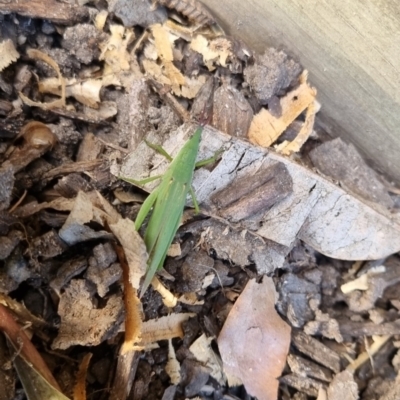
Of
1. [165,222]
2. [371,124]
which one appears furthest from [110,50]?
[371,124]

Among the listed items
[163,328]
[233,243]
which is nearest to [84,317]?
[163,328]

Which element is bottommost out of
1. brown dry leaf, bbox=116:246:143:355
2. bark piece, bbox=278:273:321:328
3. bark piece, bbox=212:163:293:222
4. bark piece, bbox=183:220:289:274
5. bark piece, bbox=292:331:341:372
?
brown dry leaf, bbox=116:246:143:355

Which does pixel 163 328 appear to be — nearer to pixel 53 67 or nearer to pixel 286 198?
pixel 286 198

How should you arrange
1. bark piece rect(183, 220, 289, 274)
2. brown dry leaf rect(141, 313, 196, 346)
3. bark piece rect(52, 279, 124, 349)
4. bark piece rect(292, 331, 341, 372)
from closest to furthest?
1. bark piece rect(52, 279, 124, 349)
2. brown dry leaf rect(141, 313, 196, 346)
3. bark piece rect(183, 220, 289, 274)
4. bark piece rect(292, 331, 341, 372)

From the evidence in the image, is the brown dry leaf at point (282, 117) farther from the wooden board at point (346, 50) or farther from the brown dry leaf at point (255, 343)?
the brown dry leaf at point (255, 343)

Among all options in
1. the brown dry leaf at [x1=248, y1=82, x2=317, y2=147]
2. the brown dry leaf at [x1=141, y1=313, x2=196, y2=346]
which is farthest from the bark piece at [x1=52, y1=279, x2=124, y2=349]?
the brown dry leaf at [x1=248, y1=82, x2=317, y2=147]

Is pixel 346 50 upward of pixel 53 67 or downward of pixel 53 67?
upward

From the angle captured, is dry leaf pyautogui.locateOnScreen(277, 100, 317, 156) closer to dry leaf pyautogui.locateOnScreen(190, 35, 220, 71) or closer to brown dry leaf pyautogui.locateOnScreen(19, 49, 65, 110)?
dry leaf pyautogui.locateOnScreen(190, 35, 220, 71)
